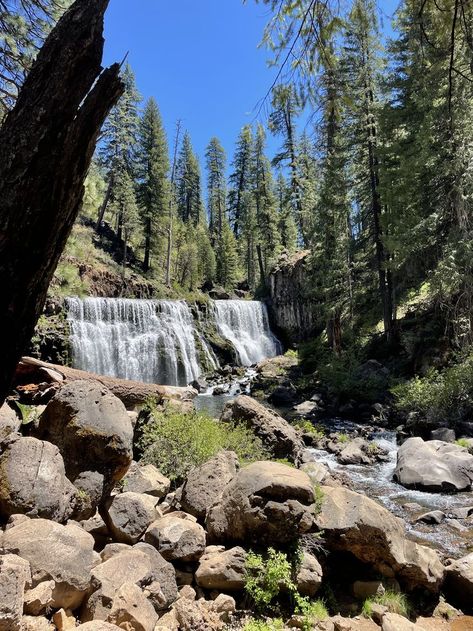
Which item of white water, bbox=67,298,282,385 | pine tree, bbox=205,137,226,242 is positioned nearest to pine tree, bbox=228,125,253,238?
pine tree, bbox=205,137,226,242

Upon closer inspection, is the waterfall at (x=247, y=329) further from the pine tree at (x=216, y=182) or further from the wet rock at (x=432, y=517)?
the pine tree at (x=216, y=182)

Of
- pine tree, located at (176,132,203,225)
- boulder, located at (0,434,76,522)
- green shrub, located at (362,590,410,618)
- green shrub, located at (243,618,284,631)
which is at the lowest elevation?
green shrub, located at (362,590,410,618)

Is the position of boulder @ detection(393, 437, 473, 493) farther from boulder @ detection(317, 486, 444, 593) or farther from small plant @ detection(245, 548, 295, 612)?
small plant @ detection(245, 548, 295, 612)

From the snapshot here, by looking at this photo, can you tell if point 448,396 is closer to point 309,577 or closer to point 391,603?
point 391,603

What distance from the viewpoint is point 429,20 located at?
3.71 metres

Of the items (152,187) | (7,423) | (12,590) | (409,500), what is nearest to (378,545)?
(12,590)

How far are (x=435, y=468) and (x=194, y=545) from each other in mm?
6284

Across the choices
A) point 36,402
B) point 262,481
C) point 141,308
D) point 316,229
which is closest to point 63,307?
point 141,308

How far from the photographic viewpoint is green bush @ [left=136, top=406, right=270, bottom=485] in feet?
21.2

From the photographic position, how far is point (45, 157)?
6.63 feet

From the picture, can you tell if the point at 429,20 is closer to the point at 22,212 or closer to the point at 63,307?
the point at 22,212

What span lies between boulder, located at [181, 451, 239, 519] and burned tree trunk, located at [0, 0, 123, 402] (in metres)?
3.76

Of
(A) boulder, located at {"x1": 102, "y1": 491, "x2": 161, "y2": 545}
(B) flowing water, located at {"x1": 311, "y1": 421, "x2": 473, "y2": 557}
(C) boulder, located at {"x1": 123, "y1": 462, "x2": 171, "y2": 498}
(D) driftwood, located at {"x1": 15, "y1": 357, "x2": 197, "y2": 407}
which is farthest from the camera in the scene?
(D) driftwood, located at {"x1": 15, "y1": 357, "x2": 197, "y2": 407}

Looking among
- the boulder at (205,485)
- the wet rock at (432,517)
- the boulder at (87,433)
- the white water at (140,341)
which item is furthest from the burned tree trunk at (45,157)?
the white water at (140,341)
